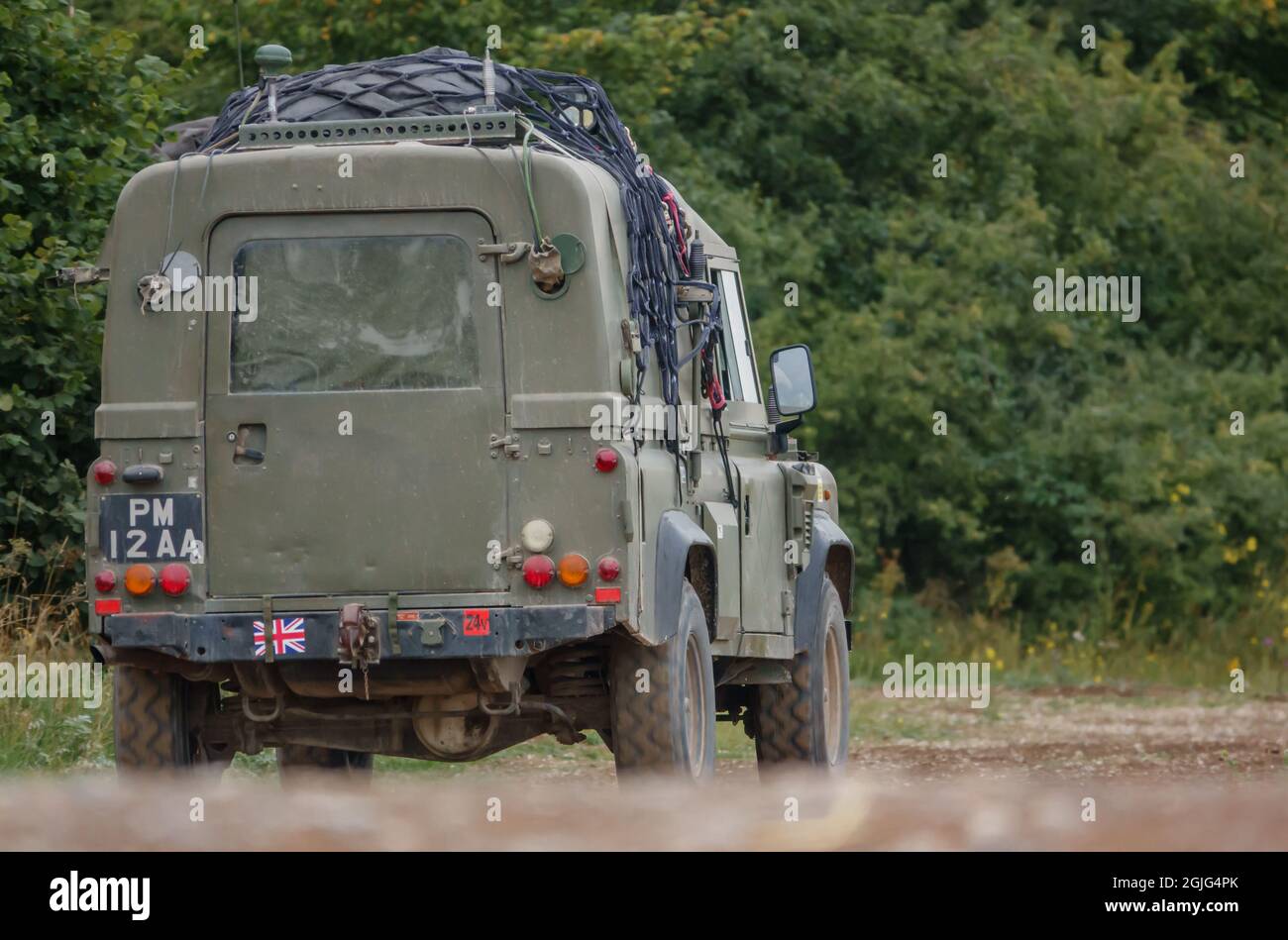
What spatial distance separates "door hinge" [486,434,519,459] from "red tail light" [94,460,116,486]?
1.34m

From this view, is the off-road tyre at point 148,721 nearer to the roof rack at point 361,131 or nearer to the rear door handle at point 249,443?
the rear door handle at point 249,443

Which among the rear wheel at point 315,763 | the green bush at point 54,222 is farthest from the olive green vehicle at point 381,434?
the green bush at point 54,222

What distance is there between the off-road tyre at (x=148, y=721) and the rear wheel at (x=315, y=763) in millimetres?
1681

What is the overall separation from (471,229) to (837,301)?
13848 mm

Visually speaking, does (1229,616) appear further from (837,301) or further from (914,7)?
(914,7)

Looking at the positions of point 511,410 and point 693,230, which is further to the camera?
point 693,230

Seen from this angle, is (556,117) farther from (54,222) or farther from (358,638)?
(54,222)

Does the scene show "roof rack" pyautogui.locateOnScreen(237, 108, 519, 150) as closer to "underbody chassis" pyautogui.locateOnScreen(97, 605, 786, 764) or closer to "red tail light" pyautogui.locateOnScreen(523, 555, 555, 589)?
"red tail light" pyautogui.locateOnScreen(523, 555, 555, 589)

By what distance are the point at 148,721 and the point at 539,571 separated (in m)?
1.70

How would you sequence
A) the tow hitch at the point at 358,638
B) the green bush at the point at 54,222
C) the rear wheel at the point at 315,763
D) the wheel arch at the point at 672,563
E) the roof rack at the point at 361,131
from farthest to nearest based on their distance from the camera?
the green bush at the point at 54,222 → the rear wheel at the point at 315,763 → the roof rack at the point at 361,131 → the wheel arch at the point at 672,563 → the tow hitch at the point at 358,638

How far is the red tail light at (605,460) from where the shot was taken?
27.3 feet

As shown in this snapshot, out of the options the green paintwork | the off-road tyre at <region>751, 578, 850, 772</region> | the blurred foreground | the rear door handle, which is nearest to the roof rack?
the green paintwork

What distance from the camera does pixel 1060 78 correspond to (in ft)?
75.3

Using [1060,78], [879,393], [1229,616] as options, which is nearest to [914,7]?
[1060,78]
